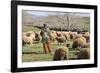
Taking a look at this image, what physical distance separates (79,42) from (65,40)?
6.1 inches

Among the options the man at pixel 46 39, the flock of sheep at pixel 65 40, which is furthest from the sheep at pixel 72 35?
the man at pixel 46 39

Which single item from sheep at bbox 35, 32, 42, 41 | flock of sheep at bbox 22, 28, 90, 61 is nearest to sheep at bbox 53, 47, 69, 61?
flock of sheep at bbox 22, 28, 90, 61

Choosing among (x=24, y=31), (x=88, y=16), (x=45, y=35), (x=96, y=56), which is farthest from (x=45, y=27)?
(x=96, y=56)

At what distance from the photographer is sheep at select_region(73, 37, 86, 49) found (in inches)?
80.8

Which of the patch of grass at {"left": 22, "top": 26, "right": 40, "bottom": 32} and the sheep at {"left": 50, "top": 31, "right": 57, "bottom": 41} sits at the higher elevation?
the patch of grass at {"left": 22, "top": 26, "right": 40, "bottom": 32}

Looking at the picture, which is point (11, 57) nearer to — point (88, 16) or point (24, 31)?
point (24, 31)

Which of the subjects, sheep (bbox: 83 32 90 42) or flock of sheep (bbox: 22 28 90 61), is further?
sheep (bbox: 83 32 90 42)

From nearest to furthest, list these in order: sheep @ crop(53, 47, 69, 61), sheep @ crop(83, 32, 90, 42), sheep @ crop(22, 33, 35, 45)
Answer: sheep @ crop(22, 33, 35, 45), sheep @ crop(53, 47, 69, 61), sheep @ crop(83, 32, 90, 42)

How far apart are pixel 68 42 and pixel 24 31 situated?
46cm

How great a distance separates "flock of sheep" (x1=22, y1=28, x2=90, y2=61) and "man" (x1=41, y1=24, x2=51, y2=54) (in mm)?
31

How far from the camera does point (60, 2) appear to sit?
1995 mm

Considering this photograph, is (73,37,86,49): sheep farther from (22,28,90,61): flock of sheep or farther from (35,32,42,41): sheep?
(35,32,42,41): sheep

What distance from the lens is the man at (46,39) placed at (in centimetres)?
194

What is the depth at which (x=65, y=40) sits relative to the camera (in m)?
2.02
